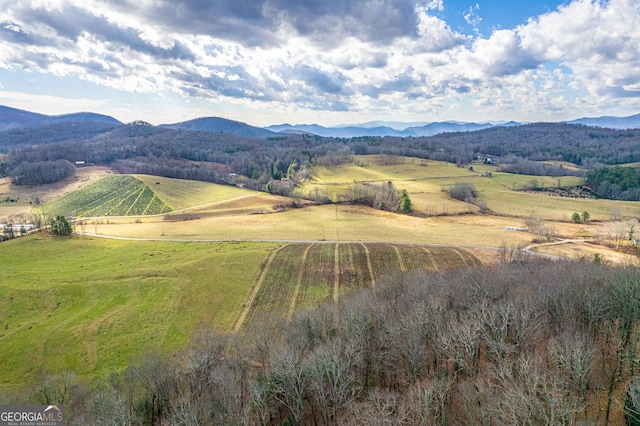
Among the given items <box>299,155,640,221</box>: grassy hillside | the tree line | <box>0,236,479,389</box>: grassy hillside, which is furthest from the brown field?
the tree line

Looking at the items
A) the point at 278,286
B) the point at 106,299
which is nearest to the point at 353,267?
the point at 278,286

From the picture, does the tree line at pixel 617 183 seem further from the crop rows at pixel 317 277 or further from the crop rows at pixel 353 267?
the crop rows at pixel 317 277

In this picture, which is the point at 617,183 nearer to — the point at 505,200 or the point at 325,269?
the point at 505,200

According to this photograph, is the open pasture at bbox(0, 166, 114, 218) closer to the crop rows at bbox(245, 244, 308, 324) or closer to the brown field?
the crop rows at bbox(245, 244, 308, 324)

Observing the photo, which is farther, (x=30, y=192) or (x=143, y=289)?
(x=30, y=192)

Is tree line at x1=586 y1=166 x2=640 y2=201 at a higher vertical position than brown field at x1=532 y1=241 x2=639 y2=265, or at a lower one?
higher

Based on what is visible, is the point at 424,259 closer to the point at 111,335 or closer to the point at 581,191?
the point at 111,335

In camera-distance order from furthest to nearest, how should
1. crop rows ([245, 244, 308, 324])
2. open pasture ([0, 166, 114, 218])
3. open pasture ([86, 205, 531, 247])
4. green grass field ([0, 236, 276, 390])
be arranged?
1. open pasture ([0, 166, 114, 218])
2. open pasture ([86, 205, 531, 247])
3. crop rows ([245, 244, 308, 324])
4. green grass field ([0, 236, 276, 390])
